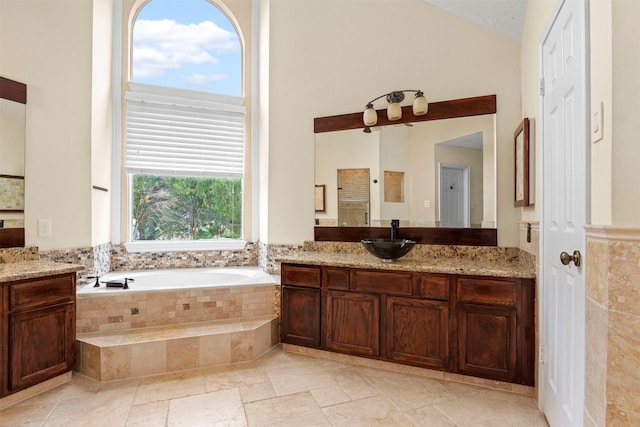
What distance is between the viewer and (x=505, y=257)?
2764 mm

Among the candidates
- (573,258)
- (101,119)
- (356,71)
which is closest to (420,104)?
(356,71)

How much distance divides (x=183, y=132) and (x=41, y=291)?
2120mm

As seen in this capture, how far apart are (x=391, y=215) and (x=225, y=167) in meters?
1.98

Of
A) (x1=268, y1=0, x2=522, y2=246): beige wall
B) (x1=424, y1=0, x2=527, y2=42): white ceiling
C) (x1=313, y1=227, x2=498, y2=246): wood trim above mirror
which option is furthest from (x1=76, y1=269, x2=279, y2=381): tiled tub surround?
(x1=424, y1=0, x2=527, y2=42): white ceiling

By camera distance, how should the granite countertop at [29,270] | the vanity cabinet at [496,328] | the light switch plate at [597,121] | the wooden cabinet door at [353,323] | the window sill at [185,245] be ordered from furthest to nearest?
the window sill at [185,245] < the wooden cabinet door at [353,323] < the vanity cabinet at [496,328] < the granite countertop at [29,270] < the light switch plate at [597,121]

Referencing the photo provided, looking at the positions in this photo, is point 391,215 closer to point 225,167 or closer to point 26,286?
point 225,167

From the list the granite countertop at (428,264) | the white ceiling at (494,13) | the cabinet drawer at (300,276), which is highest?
the white ceiling at (494,13)

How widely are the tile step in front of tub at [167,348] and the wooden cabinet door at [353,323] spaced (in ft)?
1.96

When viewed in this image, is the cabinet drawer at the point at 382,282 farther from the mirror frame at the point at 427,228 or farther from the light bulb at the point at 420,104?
the light bulb at the point at 420,104

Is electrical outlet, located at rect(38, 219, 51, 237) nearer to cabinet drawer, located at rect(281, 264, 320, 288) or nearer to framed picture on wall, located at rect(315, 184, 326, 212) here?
cabinet drawer, located at rect(281, 264, 320, 288)

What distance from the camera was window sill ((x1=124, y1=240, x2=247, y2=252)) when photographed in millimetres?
3689

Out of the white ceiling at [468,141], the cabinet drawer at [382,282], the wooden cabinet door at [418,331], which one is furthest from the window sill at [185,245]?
the white ceiling at [468,141]

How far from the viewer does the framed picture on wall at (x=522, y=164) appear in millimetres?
2311

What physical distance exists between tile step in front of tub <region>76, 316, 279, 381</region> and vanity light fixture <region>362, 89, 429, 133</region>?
2.02 m
